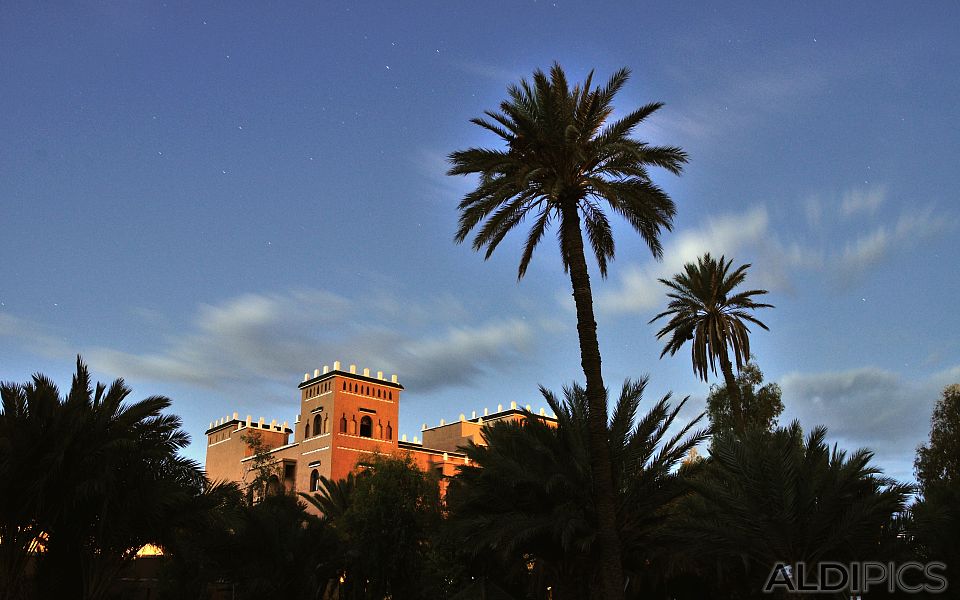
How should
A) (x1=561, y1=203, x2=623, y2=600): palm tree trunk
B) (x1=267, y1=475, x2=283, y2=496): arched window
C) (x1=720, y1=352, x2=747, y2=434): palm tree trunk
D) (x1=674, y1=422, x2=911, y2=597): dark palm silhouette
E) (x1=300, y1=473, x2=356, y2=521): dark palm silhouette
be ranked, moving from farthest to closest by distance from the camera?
(x1=267, y1=475, x2=283, y2=496): arched window < (x1=300, y1=473, x2=356, y2=521): dark palm silhouette < (x1=720, y1=352, x2=747, y2=434): palm tree trunk < (x1=561, y1=203, x2=623, y2=600): palm tree trunk < (x1=674, y1=422, x2=911, y2=597): dark palm silhouette

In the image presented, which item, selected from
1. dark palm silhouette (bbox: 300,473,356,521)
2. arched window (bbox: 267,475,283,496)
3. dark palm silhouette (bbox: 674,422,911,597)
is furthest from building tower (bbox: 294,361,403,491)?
dark palm silhouette (bbox: 674,422,911,597)

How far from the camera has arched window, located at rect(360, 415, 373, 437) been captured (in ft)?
181

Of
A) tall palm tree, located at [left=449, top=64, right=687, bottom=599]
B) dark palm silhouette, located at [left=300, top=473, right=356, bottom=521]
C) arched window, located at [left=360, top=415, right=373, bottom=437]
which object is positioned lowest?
dark palm silhouette, located at [left=300, top=473, right=356, bottom=521]

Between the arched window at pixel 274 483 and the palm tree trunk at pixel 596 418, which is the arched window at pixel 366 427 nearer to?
the arched window at pixel 274 483

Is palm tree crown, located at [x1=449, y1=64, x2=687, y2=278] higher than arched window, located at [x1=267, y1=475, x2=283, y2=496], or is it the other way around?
palm tree crown, located at [x1=449, y1=64, x2=687, y2=278]

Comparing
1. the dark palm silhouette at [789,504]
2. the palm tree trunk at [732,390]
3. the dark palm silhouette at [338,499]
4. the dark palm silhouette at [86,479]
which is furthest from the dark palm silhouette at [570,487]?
the dark palm silhouette at [338,499]

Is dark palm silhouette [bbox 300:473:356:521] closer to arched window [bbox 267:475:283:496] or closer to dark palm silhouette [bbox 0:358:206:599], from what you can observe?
arched window [bbox 267:475:283:496]

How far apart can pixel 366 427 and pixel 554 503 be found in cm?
3883

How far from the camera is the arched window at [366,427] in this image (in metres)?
55.2

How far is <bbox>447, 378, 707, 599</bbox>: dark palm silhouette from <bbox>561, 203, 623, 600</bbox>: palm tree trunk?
1.71 ft

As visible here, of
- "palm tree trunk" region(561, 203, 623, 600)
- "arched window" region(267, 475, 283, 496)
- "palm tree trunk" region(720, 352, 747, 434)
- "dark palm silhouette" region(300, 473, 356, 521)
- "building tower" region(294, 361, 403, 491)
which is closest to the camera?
"palm tree trunk" region(561, 203, 623, 600)

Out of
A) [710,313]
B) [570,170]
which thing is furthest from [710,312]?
[570,170]

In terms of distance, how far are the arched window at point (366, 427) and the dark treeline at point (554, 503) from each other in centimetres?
3283

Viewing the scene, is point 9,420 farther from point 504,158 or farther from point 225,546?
point 504,158
